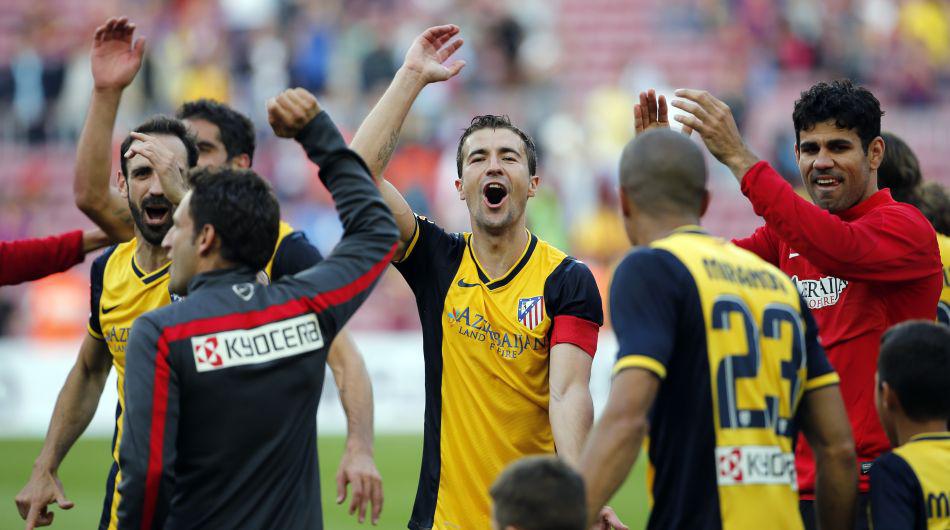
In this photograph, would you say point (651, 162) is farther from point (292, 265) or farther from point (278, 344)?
point (292, 265)

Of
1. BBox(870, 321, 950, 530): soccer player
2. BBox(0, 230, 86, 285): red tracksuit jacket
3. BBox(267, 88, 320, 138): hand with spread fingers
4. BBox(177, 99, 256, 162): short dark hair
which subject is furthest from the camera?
BBox(177, 99, 256, 162): short dark hair

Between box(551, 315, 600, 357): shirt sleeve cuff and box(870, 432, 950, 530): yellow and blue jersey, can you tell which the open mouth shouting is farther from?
box(870, 432, 950, 530): yellow and blue jersey

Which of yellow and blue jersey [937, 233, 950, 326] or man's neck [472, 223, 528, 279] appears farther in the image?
yellow and blue jersey [937, 233, 950, 326]

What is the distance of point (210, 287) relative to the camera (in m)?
4.25

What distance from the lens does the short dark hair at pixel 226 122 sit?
693cm

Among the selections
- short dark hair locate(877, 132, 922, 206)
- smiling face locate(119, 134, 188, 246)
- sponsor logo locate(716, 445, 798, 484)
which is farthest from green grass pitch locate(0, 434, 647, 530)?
sponsor logo locate(716, 445, 798, 484)

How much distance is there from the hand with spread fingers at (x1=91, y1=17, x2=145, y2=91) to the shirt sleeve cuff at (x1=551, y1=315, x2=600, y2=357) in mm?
2624

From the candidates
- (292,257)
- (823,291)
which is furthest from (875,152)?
(292,257)

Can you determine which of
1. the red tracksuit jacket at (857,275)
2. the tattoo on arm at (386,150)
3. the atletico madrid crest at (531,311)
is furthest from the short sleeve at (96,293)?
the red tracksuit jacket at (857,275)

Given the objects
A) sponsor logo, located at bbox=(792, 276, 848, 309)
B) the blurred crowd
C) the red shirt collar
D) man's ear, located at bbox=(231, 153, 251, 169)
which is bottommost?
sponsor logo, located at bbox=(792, 276, 848, 309)

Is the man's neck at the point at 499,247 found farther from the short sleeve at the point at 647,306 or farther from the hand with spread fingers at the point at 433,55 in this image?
the short sleeve at the point at 647,306

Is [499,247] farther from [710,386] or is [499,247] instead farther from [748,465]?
[748,465]

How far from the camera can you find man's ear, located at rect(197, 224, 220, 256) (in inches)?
169

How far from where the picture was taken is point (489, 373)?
5.57m
